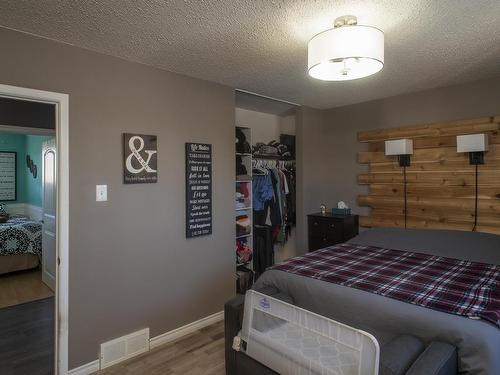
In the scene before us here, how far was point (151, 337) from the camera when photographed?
2.57m

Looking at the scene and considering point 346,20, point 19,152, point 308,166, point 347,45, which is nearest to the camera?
point 347,45

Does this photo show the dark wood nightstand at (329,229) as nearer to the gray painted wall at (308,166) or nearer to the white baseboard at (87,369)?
the gray painted wall at (308,166)

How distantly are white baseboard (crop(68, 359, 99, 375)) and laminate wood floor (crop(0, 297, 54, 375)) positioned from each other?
0.23m

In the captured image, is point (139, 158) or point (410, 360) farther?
point (139, 158)

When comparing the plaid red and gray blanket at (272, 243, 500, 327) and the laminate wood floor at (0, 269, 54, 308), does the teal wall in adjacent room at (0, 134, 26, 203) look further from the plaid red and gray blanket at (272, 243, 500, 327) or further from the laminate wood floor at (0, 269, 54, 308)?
the plaid red and gray blanket at (272, 243, 500, 327)

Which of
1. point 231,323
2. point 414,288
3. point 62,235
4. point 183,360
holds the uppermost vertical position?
point 62,235

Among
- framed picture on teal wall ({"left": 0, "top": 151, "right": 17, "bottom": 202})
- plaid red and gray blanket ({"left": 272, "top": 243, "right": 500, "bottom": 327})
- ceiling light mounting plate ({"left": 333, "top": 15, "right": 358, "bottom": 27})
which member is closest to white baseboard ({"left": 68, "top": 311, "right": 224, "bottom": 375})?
plaid red and gray blanket ({"left": 272, "top": 243, "right": 500, "bottom": 327})

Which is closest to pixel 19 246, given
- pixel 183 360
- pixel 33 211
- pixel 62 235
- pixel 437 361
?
pixel 33 211

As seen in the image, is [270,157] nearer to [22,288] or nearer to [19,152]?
[22,288]

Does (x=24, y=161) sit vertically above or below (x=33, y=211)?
above

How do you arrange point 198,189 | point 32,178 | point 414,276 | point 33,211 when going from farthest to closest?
point 32,178, point 33,211, point 198,189, point 414,276

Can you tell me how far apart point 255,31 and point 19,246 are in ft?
14.4

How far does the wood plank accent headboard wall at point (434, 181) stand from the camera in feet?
9.85

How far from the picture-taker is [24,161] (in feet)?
20.3
